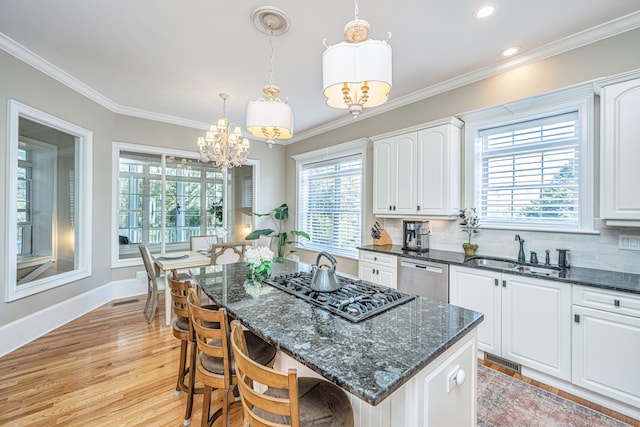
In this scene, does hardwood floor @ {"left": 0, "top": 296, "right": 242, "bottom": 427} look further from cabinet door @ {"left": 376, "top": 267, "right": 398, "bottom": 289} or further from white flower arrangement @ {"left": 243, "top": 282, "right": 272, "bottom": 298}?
cabinet door @ {"left": 376, "top": 267, "right": 398, "bottom": 289}

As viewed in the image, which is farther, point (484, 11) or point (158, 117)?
point (158, 117)

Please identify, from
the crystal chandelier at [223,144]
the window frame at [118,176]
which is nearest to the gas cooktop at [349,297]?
the crystal chandelier at [223,144]

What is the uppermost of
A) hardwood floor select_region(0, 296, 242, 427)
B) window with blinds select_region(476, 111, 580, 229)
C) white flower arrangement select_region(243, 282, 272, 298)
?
window with blinds select_region(476, 111, 580, 229)

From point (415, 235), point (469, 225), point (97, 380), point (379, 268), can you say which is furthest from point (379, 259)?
point (97, 380)

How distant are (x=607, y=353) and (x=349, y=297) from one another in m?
1.99

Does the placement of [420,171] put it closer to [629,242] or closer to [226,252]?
[629,242]

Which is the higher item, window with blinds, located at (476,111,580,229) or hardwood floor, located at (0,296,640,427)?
window with blinds, located at (476,111,580,229)

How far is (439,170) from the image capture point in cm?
316

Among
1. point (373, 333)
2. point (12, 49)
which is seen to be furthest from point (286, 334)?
point (12, 49)

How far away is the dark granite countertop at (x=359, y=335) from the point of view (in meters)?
0.90

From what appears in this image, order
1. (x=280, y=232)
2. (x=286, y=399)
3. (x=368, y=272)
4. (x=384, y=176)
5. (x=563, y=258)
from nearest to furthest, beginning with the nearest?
(x=286, y=399)
(x=563, y=258)
(x=368, y=272)
(x=384, y=176)
(x=280, y=232)

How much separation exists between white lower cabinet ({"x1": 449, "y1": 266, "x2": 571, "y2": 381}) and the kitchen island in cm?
127

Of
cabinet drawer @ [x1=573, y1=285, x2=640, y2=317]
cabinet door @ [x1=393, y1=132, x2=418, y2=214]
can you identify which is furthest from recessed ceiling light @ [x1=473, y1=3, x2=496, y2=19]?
cabinet drawer @ [x1=573, y1=285, x2=640, y2=317]

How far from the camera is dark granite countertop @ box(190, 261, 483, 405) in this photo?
0.90 meters
